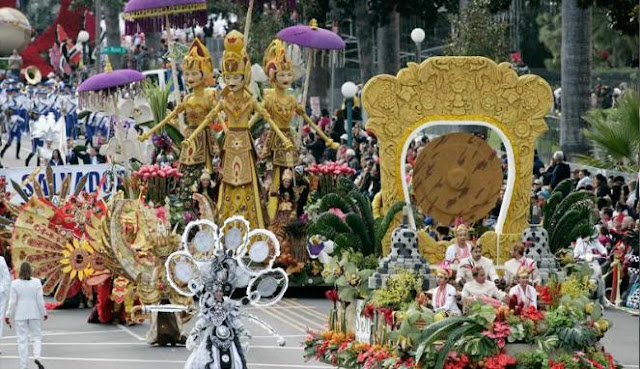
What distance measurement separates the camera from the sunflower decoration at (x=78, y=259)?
92.8ft

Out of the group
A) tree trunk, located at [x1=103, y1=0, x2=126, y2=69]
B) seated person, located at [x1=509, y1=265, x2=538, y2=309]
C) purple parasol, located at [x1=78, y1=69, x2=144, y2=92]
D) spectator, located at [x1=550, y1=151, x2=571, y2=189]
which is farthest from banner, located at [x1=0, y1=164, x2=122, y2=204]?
tree trunk, located at [x1=103, y1=0, x2=126, y2=69]

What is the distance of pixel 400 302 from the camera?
22.3 m

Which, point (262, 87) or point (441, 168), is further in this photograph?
point (262, 87)

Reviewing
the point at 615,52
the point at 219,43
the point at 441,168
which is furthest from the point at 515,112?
the point at 219,43

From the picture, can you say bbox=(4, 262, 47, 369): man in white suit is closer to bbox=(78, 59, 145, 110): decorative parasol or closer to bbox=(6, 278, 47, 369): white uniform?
bbox=(6, 278, 47, 369): white uniform

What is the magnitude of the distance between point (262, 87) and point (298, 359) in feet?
36.4

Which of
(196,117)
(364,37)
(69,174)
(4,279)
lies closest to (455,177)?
(4,279)

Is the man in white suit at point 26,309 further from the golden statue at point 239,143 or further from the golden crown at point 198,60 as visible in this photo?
the golden crown at point 198,60

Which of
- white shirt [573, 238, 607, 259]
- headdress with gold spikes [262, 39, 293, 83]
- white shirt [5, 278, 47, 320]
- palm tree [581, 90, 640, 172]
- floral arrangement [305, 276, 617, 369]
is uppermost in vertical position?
headdress with gold spikes [262, 39, 293, 83]

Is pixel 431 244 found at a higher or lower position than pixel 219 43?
lower

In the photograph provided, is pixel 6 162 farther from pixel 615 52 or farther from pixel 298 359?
pixel 298 359

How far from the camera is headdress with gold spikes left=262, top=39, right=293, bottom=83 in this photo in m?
31.4

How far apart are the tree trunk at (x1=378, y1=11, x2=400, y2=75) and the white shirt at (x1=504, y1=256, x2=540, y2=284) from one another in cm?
2495

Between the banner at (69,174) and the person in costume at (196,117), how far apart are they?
1.45 metres
